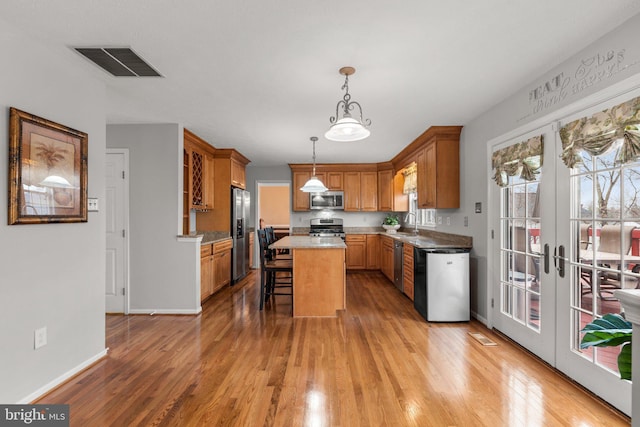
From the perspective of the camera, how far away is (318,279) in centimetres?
391

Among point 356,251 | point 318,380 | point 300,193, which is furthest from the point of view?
point 300,193

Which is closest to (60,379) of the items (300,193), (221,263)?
(221,263)

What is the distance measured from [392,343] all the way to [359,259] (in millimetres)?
3679

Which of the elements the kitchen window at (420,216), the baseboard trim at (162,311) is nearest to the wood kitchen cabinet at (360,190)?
the kitchen window at (420,216)

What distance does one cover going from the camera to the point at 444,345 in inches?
117

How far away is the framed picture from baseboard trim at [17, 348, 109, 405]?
1.13 m

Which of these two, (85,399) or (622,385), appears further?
(85,399)

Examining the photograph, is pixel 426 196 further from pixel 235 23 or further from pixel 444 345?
pixel 235 23

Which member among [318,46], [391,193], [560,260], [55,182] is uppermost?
[318,46]

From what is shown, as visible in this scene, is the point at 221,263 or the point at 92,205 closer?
the point at 92,205

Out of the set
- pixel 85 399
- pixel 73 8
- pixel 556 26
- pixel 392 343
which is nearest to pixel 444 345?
pixel 392 343

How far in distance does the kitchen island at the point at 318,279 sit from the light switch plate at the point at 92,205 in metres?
1.90

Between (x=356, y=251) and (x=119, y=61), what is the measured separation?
5.26 m

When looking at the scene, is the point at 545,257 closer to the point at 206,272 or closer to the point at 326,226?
the point at 206,272
